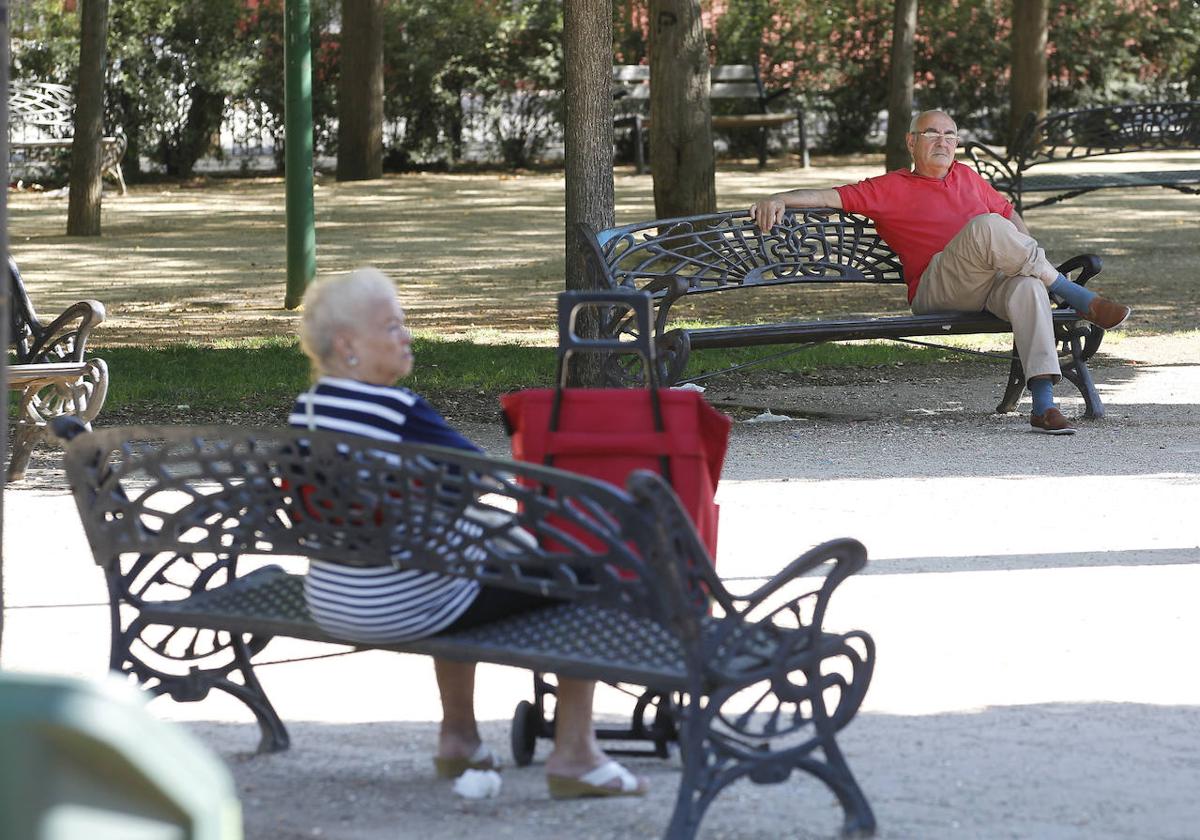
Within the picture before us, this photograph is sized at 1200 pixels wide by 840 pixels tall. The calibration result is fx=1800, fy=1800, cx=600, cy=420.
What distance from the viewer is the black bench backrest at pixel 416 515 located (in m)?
3.16

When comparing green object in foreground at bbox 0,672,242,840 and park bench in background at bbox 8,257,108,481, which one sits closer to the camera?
green object in foreground at bbox 0,672,242,840

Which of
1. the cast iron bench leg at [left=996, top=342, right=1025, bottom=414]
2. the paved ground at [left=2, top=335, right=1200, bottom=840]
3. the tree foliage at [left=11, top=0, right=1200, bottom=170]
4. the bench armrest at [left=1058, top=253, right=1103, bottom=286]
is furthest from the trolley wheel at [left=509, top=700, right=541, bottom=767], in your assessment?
the tree foliage at [left=11, top=0, right=1200, bottom=170]

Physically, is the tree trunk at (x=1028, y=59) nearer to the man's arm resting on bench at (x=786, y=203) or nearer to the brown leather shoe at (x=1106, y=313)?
the man's arm resting on bench at (x=786, y=203)

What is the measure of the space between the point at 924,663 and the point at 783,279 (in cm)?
439

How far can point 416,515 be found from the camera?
3375 mm

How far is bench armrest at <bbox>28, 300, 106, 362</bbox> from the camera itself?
7223 millimetres

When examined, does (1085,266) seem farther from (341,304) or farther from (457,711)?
(341,304)

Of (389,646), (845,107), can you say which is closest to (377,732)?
(389,646)

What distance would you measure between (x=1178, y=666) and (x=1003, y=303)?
12.0 feet

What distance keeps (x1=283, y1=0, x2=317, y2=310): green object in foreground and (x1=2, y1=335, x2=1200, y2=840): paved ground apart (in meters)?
5.18

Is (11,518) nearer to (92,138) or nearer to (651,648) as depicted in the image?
(651,648)

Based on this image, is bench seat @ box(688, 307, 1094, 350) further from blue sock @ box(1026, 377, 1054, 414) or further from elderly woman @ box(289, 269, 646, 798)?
elderly woman @ box(289, 269, 646, 798)

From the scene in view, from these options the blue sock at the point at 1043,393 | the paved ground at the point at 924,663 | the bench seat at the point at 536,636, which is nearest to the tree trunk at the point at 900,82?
the blue sock at the point at 1043,393

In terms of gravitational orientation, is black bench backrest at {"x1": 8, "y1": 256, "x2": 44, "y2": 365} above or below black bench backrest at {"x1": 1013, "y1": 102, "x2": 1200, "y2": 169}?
below
